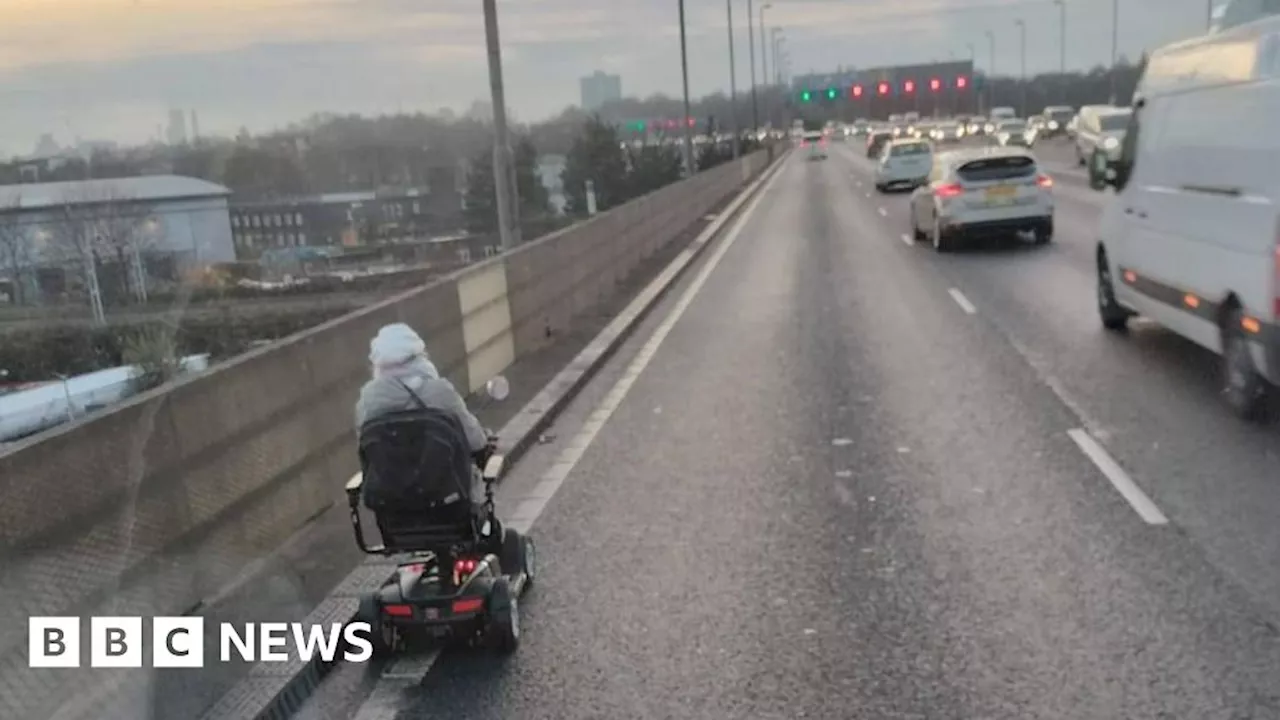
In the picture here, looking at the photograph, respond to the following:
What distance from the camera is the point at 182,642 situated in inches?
214

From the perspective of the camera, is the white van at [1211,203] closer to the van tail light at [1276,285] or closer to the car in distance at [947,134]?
the van tail light at [1276,285]

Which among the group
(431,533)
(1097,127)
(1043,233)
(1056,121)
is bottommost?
(1056,121)

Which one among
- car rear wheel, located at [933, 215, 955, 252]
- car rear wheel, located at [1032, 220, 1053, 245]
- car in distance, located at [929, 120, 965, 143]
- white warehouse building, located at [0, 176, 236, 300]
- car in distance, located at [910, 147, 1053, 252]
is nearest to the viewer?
Result: white warehouse building, located at [0, 176, 236, 300]

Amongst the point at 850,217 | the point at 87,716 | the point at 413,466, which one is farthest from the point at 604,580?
the point at 850,217

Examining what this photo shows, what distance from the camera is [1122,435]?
29.6 ft

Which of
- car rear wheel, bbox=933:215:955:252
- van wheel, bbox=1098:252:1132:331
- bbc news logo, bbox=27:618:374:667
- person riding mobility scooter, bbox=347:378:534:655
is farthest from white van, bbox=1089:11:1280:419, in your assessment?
car rear wheel, bbox=933:215:955:252

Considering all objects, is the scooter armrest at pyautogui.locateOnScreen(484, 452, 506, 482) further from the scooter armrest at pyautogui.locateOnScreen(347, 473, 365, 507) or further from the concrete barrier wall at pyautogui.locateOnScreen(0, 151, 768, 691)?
the concrete barrier wall at pyautogui.locateOnScreen(0, 151, 768, 691)

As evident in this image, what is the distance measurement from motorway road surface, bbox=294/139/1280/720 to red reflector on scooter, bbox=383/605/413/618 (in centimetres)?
24

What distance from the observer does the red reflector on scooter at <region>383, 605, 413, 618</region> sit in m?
5.47

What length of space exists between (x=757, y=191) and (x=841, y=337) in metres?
38.9

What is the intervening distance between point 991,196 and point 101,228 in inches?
767

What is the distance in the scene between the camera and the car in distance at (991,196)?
22828mm

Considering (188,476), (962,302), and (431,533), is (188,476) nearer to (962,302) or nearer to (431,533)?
(431,533)

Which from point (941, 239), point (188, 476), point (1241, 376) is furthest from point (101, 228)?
point (941, 239)
